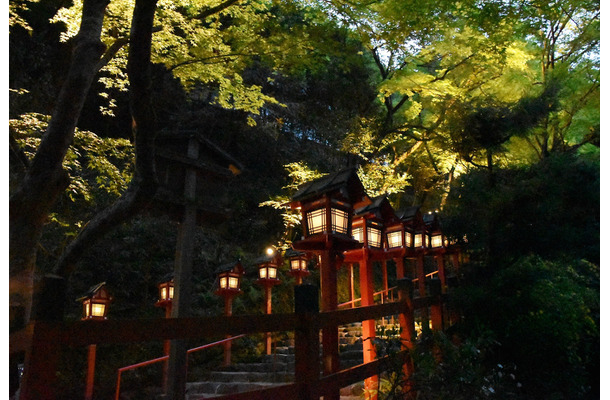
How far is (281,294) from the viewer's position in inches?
493

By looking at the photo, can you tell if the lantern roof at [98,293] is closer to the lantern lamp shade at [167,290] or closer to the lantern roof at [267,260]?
the lantern lamp shade at [167,290]

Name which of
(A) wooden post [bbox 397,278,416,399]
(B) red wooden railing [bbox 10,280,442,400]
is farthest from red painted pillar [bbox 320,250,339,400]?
(A) wooden post [bbox 397,278,416,399]

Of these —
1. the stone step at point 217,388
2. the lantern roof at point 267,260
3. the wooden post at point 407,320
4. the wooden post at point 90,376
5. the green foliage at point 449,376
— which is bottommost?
the stone step at point 217,388

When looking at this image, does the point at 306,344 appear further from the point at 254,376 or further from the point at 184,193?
the point at 254,376

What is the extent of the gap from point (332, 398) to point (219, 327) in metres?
1.56

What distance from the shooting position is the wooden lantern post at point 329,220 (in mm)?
4398

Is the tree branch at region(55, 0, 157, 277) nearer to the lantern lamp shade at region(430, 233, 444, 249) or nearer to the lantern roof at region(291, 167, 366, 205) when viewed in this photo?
the lantern roof at region(291, 167, 366, 205)

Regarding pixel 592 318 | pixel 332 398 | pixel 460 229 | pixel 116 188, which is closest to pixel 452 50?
pixel 460 229

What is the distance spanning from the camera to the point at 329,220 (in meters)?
A: 4.43

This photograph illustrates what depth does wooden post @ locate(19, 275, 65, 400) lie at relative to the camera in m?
1.74

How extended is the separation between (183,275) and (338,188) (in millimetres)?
3424

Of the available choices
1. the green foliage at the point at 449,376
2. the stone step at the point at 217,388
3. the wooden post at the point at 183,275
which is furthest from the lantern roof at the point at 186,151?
the green foliage at the point at 449,376

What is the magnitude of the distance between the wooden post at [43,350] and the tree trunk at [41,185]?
139 cm

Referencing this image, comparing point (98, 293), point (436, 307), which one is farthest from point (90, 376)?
point (436, 307)
